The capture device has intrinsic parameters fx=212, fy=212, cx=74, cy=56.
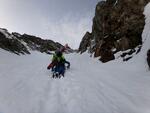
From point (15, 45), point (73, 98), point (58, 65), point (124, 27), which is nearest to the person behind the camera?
point (73, 98)

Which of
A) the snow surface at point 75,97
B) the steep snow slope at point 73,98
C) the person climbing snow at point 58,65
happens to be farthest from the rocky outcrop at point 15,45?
the steep snow slope at point 73,98

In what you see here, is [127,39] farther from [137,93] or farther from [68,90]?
[68,90]

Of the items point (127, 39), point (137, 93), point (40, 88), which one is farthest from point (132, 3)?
point (40, 88)

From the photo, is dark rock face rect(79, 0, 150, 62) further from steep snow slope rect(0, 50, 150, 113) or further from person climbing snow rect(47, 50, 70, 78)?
steep snow slope rect(0, 50, 150, 113)

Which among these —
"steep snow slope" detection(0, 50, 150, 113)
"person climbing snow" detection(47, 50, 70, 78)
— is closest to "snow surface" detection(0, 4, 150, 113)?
"steep snow slope" detection(0, 50, 150, 113)

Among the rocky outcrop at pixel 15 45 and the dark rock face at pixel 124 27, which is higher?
the rocky outcrop at pixel 15 45

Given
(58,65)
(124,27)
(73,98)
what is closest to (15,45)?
(124,27)

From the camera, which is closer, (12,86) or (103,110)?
(103,110)

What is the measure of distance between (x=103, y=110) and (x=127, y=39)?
16.2 metres

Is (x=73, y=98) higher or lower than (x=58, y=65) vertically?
lower

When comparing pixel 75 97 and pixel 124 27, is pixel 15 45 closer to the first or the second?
pixel 124 27

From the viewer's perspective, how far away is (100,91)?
10.3 metres

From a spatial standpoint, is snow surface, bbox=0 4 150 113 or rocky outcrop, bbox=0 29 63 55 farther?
rocky outcrop, bbox=0 29 63 55

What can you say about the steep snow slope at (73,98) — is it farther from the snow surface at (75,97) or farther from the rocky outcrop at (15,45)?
the rocky outcrop at (15,45)
